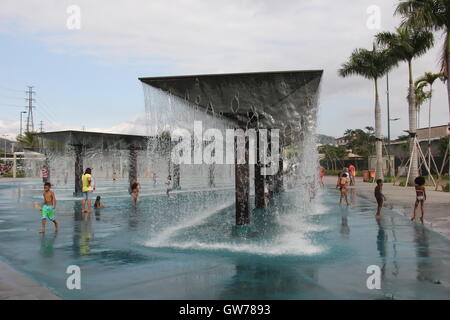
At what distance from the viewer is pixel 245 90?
9156mm

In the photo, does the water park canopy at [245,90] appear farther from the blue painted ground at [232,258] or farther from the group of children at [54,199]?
the group of children at [54,199]

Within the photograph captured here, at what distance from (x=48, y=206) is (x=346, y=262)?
7.18 m

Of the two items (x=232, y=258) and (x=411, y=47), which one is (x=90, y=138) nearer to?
(x=232, y=258)

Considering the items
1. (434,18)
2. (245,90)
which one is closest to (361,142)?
(434,18)

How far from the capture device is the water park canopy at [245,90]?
8609 millimetres

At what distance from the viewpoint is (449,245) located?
26.8 ft

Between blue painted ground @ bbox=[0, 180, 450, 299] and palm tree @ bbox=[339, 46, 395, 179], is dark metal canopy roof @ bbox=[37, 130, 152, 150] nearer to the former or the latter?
blue painted ground @ bbox=[0, 180, 450, 299]

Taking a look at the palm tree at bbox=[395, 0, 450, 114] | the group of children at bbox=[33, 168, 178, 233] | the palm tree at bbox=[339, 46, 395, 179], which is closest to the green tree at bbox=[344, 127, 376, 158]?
the palm tree at bbox=[339, 46, 395, 179]

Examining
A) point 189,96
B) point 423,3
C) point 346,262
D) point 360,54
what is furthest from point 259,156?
point 360,54

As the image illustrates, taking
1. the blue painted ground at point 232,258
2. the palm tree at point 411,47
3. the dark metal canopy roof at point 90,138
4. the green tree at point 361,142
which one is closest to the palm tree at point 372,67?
the palm tree at point 411,47

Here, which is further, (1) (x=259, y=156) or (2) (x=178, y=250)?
(1) (x=259, y=156)

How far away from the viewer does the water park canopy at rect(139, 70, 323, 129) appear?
28.2 feet
